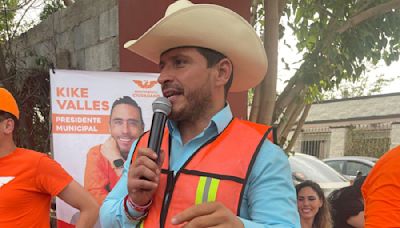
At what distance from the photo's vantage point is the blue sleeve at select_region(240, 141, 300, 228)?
4.33 feet

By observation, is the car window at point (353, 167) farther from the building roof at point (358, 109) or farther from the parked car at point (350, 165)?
the building roof at point (358, 109)

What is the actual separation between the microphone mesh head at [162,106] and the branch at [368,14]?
9.96 feet

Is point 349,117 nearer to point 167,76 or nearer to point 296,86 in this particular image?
point 296,86

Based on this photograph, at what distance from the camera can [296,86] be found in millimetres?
4164

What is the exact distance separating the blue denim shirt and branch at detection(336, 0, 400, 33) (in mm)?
2893

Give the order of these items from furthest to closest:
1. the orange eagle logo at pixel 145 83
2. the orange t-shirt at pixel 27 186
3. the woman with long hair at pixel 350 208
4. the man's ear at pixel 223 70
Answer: the woman with long hair at pixel 350 208 < the orange eagle logo at pixel 145 83 < the orange t-shirt at pixel 27 186 < the man's ear at pixel 223 70

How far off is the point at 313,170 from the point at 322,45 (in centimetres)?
399

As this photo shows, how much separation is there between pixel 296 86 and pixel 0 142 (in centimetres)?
265

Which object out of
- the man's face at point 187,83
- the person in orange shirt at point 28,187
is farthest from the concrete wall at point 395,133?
the man's face at point 187,83

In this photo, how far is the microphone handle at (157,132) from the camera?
4.41 ft

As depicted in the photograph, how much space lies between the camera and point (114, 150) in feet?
10.6

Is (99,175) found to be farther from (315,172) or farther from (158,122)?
(315,172)

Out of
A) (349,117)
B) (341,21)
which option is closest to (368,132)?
(349,117)

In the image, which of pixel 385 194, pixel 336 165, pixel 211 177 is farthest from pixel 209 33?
pixel 336 165
